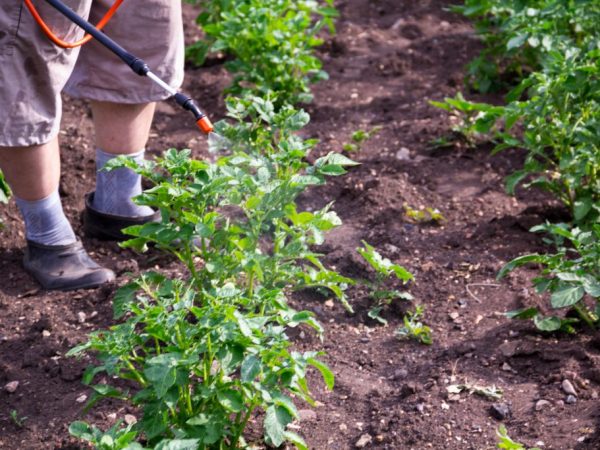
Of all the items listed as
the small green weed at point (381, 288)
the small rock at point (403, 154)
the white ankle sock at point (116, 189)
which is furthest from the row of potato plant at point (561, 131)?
the white ankle sock at point (116, 189)

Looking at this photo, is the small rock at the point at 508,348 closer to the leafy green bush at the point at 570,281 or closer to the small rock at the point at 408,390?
the leafy green bush at the point at 570,281

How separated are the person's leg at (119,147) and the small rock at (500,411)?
163cm

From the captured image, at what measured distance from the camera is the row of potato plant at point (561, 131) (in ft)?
10.2

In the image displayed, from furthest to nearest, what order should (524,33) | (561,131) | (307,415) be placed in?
(524,33) → (561,131) → (307,415)

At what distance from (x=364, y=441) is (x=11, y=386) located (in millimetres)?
1123

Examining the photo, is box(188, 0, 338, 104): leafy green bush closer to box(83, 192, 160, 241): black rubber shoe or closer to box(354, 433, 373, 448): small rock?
box(83, 192, 160, 241): black rubber shoe

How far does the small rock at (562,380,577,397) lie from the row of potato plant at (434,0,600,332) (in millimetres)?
239

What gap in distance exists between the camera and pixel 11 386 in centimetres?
312

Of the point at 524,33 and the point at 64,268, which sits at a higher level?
the point at 524,33

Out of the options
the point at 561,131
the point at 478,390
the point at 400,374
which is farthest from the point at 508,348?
the point at 561,131

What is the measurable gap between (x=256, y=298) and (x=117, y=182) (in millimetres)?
1436

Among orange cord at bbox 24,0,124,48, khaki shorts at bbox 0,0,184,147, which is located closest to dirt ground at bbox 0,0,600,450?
khaki shorts at bbox 0,0,184,147

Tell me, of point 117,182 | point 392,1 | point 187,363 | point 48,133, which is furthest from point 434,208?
point 392,1

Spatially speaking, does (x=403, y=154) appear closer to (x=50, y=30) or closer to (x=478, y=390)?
(x=478, y=390)
